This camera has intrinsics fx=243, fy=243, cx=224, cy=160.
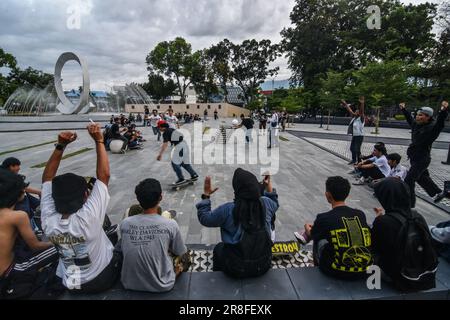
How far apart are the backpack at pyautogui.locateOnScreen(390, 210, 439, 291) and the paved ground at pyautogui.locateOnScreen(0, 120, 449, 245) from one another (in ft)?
6.57

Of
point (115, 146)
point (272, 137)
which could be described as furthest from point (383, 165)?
point (115, 146)

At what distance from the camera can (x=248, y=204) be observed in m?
2.32

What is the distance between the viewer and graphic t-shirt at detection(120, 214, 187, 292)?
7.12 feet

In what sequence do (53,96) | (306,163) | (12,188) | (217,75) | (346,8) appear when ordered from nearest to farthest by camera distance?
(12,188) < (306,163) < (346,8) < (53,96) < (217,75)

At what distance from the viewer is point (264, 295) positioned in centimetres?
238

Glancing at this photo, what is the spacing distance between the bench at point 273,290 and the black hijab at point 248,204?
66 cm

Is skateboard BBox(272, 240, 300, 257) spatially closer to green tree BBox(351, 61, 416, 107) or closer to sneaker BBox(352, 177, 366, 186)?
sneaker BBox(352, 177, 366, 186)

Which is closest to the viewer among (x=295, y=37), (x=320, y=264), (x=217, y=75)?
(x=320, y=264)

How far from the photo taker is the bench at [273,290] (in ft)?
7.64

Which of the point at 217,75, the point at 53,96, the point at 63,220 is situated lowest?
the point at 63,220

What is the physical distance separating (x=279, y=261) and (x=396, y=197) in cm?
178
